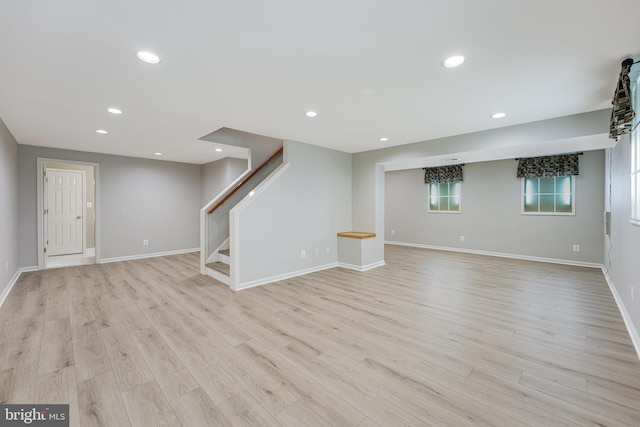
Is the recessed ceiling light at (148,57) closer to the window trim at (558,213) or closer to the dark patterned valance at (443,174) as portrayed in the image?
the dark patterned valance at (443,174)

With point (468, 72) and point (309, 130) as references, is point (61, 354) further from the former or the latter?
point (468, 72)

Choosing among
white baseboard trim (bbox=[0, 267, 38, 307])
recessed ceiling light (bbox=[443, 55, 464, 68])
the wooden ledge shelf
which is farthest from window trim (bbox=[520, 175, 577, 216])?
white baseboard trim (bbox=[0, 267, 38, 307])

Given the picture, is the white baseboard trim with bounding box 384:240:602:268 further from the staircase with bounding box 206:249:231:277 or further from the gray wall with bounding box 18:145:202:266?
the gray wall with bounding box 18:145:202:266

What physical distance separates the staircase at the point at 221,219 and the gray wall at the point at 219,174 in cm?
137

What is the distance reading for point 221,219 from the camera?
5.43 m

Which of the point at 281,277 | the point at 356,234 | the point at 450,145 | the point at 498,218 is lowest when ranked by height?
the point at 281,277

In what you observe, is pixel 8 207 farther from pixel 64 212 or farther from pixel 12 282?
pixel 64 212

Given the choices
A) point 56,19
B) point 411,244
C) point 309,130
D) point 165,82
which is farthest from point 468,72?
point 411,244

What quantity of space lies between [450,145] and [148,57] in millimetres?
4164

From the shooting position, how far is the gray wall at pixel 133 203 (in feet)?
16.7

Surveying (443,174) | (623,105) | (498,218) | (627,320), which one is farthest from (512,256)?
(623,105)

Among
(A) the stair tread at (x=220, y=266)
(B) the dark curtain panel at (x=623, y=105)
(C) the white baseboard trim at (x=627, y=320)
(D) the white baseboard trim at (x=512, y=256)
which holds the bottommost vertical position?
(C) the white baseboard trim at (x=627, y=320)

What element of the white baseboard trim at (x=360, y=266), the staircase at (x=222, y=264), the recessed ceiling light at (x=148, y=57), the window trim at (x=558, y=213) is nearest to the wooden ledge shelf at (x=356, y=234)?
the white baseboard trim at (x=360, y=266)

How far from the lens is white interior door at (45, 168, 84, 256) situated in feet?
21.4
